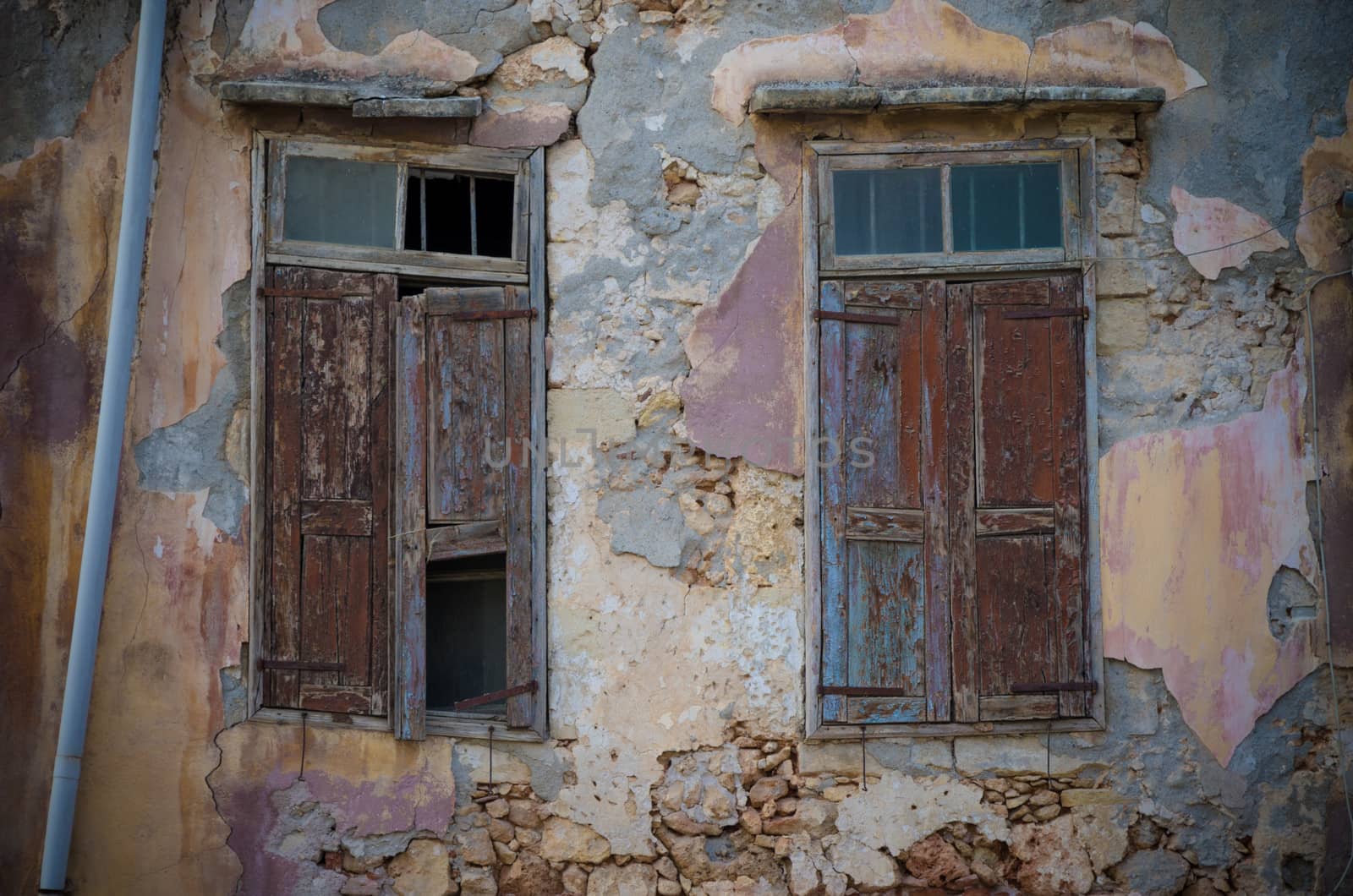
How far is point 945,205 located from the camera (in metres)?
4.85

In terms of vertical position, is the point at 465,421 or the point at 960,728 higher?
the point at 465,421

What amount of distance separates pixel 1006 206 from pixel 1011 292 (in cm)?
34

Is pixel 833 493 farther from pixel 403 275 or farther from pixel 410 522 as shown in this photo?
pixel 403 275

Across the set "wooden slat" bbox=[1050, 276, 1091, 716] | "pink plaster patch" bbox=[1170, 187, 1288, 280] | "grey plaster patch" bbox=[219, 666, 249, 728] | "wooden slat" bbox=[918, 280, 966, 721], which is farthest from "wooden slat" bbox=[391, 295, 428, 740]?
"pink plaster patch" bbox=[1170, 187, 1288, 280]

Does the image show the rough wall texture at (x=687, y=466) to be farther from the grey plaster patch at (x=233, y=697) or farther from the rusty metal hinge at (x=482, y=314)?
the rusty metal hinge at (x=482, y=314)

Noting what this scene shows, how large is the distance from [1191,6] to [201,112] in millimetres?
3837

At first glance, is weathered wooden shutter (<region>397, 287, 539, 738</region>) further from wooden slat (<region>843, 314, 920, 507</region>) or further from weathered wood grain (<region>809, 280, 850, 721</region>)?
wooden slat (<region>843, 314, 920, 507</region>)

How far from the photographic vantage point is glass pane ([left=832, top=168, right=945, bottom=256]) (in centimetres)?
484

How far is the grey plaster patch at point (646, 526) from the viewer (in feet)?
15.6

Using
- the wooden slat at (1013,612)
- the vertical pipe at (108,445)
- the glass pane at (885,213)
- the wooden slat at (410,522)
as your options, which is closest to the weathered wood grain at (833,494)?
the glass pane at (885,213)

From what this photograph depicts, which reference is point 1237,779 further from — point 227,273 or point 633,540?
point 227,273

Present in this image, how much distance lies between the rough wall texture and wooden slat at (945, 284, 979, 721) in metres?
0.27

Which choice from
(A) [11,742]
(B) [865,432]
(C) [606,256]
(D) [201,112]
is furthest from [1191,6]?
(A) [11,742]

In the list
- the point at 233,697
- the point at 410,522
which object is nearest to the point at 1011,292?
the point at 410,522
